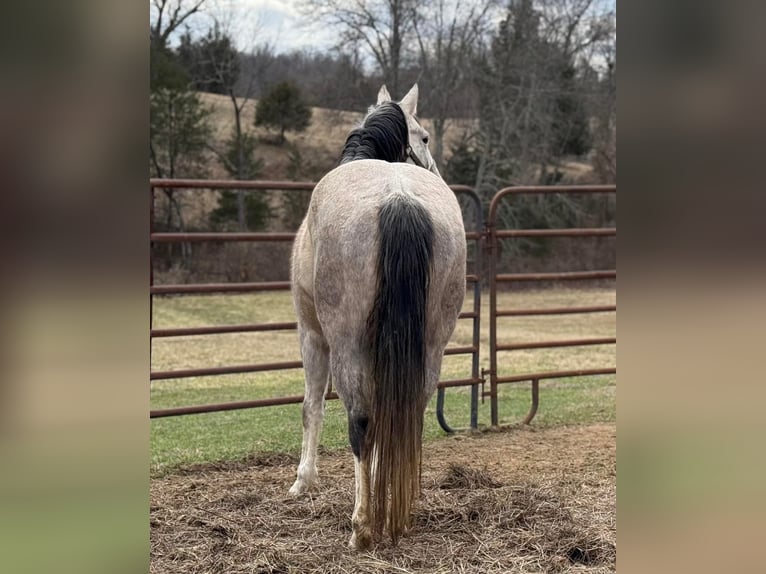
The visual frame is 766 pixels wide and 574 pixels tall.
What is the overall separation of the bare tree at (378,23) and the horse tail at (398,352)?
1739 centimetres

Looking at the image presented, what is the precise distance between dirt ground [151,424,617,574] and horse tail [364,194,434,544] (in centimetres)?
32

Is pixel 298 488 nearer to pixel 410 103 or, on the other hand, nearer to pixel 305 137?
pixel 410 103

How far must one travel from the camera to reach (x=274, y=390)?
652 centimetres

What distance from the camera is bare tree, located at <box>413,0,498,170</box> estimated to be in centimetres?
1909

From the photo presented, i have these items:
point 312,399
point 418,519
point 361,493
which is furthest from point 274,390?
point 361,493

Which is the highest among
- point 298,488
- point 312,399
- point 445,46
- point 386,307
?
point 445,46

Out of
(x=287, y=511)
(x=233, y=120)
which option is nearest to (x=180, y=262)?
(x=233, y=120)

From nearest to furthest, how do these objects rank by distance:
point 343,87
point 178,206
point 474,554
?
point 474,554
point 178,206
point 343,87

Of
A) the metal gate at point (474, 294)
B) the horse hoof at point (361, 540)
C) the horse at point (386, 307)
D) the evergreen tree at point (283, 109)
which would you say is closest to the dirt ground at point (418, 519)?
the horse hoof at point (361, 540)

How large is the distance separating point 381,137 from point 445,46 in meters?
17.3
